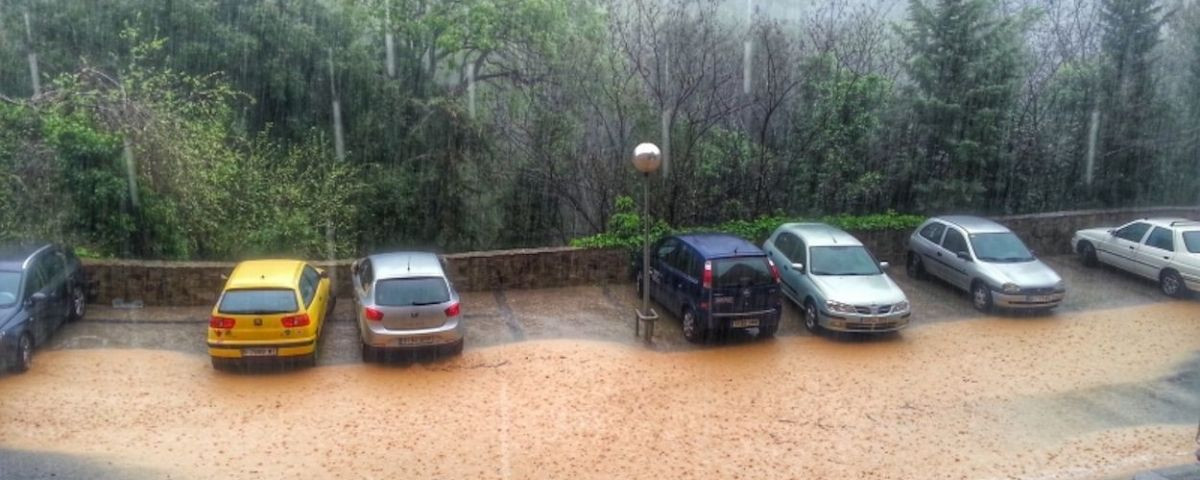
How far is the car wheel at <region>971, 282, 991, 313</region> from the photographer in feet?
50.3

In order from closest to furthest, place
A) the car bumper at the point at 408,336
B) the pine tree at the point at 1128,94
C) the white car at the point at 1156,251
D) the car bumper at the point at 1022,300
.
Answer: the car bumper at the point at 408,336, the car bumper at the point at 1022,300, the white car at the point at 1156,251, the pine tree at the point at 1128,94

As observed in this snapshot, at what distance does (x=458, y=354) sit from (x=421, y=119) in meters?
8.58

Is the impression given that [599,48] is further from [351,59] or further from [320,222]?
[320,222]

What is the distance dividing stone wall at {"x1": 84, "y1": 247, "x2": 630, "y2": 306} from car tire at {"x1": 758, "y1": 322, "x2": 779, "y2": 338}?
364 centimetres

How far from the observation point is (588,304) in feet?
51.2

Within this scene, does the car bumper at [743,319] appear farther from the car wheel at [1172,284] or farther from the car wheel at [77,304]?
the car wheel at [77,304]

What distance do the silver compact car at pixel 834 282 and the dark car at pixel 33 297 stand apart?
34.8ft

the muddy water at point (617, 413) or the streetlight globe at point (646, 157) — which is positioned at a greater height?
the streetlight globe at point (646, 157)

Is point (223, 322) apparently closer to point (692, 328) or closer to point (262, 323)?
point (262, 323)

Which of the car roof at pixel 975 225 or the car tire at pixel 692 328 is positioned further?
the car roof at pixel 975 225

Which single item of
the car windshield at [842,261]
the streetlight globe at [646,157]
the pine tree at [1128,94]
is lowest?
the car windshield at [842,261]

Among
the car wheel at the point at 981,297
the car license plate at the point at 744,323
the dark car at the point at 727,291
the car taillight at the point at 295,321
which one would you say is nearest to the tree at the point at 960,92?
the car wheel at the point at 981,297

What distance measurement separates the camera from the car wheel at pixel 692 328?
44.3 feet

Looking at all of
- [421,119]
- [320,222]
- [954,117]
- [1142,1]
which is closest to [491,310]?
[320,222]
